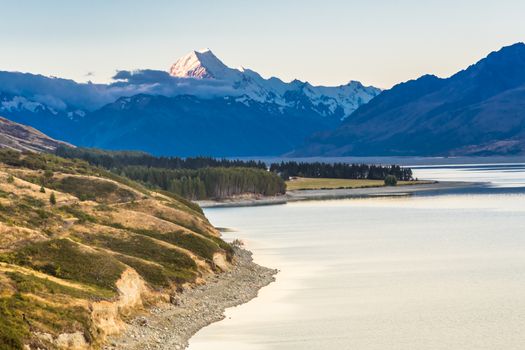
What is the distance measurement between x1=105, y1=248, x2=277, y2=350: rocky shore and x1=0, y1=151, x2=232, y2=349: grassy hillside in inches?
57.4

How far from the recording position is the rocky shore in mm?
62250

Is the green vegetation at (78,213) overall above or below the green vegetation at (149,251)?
above

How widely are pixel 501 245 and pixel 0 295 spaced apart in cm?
8819

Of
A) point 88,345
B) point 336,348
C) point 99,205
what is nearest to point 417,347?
point 336,348

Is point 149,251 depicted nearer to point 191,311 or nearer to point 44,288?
point 191,311

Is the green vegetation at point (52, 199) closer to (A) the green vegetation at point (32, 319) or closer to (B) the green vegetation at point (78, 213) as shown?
(B) the green vegetation at point (78, 213)

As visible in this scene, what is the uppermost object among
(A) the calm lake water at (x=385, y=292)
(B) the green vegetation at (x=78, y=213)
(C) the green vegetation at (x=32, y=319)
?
(B) the green vegetation at (x=78, y=213)

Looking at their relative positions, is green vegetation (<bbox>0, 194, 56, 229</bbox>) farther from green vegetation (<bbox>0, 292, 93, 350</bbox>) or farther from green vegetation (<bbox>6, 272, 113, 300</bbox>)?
green vegetation (<bbox>0, 292, 93, 350</bbox>)

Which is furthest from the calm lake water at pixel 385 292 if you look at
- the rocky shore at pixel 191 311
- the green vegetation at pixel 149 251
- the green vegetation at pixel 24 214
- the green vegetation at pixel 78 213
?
the green vegetation at pixel 24 214

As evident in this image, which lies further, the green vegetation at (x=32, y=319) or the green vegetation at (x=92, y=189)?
the green vegetation at (x=92, y=189)

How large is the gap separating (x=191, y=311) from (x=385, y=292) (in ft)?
77.1

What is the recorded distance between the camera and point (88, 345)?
56.7 m

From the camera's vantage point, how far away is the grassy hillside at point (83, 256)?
57.0 m

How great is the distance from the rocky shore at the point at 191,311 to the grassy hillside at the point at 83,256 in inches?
57.4
